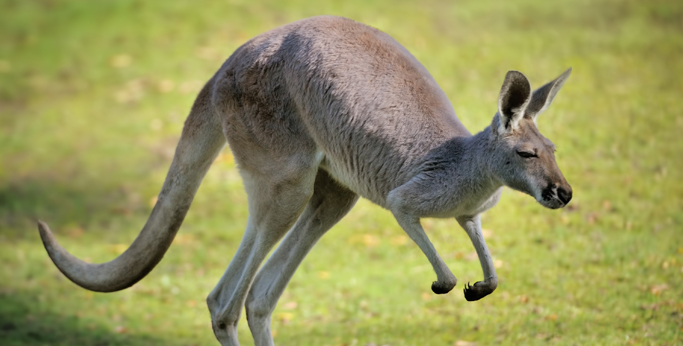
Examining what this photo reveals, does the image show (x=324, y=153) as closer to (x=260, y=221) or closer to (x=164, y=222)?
(x=260, y=221)

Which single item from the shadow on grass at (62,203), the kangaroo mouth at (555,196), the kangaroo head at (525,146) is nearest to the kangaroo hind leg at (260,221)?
the kangaroo head at (525,146)

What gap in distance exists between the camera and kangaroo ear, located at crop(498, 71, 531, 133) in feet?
11.9

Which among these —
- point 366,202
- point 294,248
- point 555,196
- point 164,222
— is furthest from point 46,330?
point 555,196

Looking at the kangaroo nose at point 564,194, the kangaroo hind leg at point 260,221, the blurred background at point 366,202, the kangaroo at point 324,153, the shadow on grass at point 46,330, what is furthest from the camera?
the blurred background at point 366,202

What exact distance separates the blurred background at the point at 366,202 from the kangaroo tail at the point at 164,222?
150 centimetres

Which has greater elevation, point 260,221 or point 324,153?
point 324,153

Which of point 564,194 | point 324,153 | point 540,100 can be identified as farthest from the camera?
point 324,153

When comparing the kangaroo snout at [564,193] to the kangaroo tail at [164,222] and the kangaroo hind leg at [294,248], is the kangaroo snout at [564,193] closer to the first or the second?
the kangaroo hind leg at [294,248]

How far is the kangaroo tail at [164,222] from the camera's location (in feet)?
15.9

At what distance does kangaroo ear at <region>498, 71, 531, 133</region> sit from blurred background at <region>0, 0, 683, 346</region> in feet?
7.34

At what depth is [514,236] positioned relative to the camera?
24.9ft

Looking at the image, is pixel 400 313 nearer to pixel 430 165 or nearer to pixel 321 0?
pixel 430 165

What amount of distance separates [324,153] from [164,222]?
1.16 m

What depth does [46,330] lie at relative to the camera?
6.43 m
